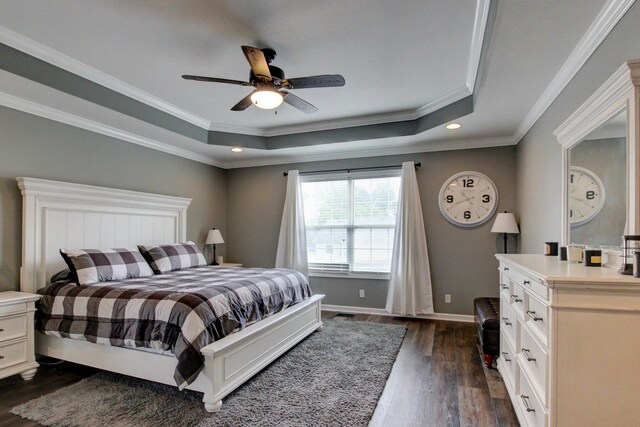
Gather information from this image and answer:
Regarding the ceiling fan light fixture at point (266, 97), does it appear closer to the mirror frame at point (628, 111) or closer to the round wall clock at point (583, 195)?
the mirror frame at point (628, 111)

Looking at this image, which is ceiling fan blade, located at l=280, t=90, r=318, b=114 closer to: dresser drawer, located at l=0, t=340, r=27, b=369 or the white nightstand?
the white nightstand

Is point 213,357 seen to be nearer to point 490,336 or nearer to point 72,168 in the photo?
point 490,336

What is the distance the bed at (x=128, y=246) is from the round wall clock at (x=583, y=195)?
7.90 ft

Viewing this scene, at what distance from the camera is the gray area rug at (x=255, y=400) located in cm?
219

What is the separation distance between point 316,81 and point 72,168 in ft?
8.96

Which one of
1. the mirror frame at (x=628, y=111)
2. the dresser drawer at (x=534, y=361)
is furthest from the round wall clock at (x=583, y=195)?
the dresser drawer at (x=534, y=361)

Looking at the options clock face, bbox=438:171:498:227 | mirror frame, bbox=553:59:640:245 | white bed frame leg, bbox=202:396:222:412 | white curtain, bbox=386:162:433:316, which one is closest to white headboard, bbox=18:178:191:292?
white bed frame leg, bbox=202:396:222:412

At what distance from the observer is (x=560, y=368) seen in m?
1.46

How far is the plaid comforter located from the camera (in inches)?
91.4

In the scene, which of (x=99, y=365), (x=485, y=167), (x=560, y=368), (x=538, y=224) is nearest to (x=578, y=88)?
(x=538, y=224)

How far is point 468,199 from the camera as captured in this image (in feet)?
14.6

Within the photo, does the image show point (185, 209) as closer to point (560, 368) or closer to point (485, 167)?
point (485, 167)

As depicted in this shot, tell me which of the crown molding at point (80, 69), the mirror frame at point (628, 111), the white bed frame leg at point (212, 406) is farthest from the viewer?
the crown molding at point (80, 69)

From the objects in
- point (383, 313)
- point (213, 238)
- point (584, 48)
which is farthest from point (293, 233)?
point (584, 48)
